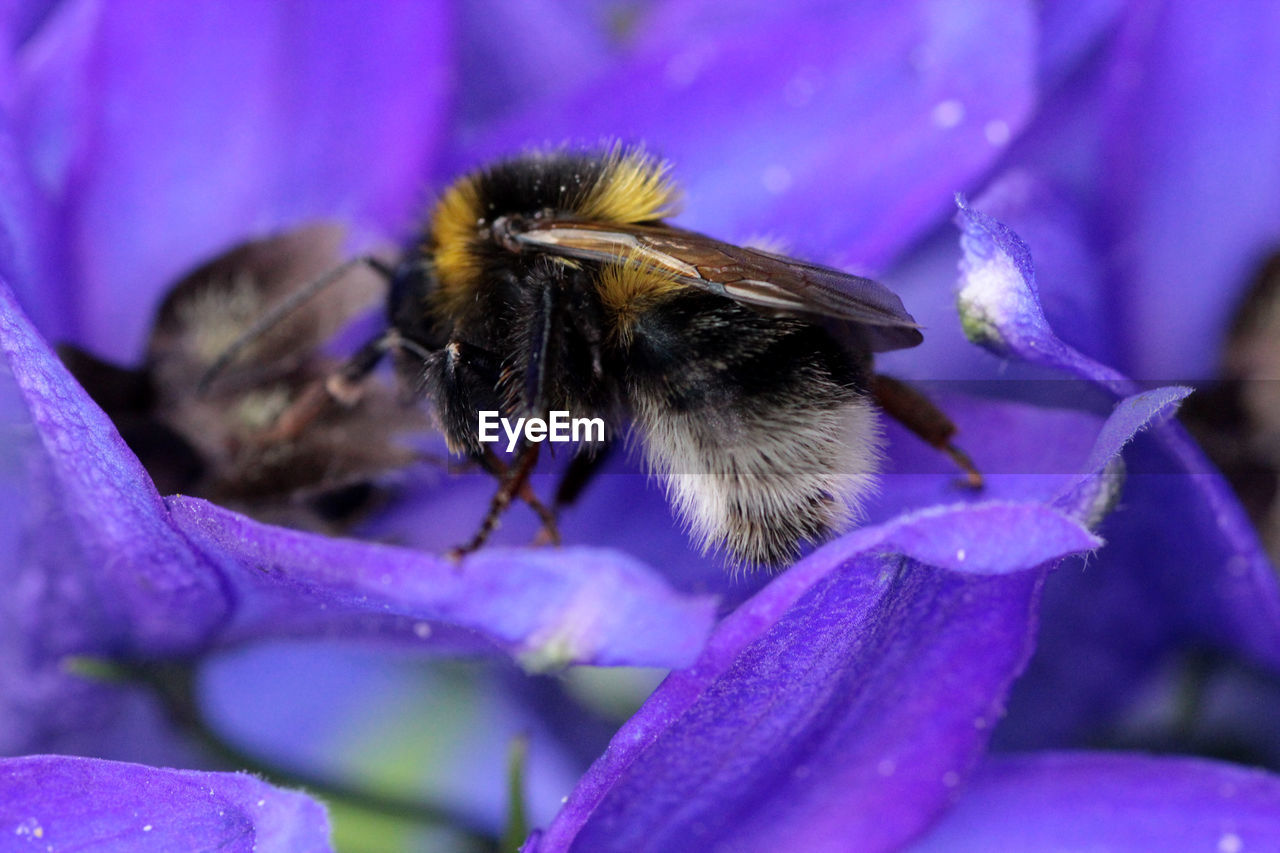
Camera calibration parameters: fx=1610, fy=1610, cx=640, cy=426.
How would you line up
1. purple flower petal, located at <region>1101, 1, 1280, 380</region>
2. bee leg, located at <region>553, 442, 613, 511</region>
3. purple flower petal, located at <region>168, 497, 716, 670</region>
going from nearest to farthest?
purple flower petal, located at <region>168, 497, 716, 670</region>
bee leg, located at <region>553, 442, 613, 511</region>
purple flower petal, located at <region>1101, 1, 1280, 380</region>

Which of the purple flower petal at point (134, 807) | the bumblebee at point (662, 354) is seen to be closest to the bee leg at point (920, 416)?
the bumblebee at point (662, 354)

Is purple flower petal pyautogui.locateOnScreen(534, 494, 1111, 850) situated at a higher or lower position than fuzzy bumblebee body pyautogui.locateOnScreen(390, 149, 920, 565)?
lower

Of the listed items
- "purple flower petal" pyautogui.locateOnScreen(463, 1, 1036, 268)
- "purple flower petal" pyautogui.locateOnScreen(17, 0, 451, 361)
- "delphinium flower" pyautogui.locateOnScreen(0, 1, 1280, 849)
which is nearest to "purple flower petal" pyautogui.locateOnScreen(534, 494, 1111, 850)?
"delphinium flower" pyautogui.locateOnScreen(0, 1, 1280, 849)

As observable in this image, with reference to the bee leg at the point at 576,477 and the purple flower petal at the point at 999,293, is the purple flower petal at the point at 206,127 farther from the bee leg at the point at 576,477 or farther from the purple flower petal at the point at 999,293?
the purple flower petal at the point at 999,293

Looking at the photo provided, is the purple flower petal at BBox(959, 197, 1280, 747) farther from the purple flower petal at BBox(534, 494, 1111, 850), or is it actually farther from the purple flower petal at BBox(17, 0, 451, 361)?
the purple flower petal at BBox(17, 0, 451, 361)

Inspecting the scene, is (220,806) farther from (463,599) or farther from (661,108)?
(661,108)

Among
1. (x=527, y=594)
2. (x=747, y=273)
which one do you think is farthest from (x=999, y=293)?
(x=527, y=594)

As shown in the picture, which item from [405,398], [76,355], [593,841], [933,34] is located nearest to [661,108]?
[933,34]
